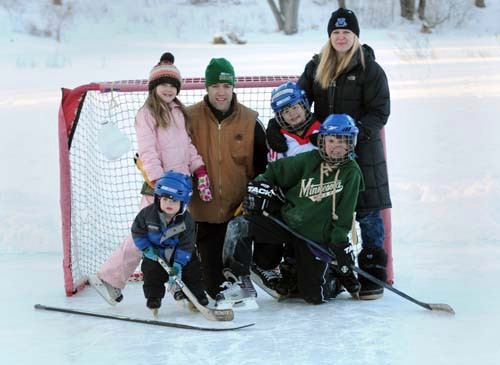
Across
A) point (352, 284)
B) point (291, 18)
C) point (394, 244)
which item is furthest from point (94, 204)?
point (291, 18)

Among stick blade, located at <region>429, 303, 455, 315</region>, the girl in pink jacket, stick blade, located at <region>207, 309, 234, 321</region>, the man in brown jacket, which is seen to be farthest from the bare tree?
stick blade, located at <region>207, 309, 234, 321</region>

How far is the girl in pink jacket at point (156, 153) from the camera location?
11.9 ft

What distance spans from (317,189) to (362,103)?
0.45 meters

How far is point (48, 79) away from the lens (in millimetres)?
10070

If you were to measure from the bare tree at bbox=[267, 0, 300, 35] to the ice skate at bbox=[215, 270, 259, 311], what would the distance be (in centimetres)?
1411

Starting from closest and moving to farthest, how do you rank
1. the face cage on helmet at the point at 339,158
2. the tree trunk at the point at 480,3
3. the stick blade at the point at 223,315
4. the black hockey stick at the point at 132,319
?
the black hockey stick at the point at 132,319
the stick blade at the point at 223,315
the face cage on helmet at the point at 339,158
the tree trunk at the point at 480,3

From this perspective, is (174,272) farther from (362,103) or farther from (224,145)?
(362,103)

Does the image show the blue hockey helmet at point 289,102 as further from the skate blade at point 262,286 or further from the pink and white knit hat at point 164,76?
the skate blade at point 262,286

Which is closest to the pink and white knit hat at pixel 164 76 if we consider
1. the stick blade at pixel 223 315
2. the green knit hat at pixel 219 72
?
the green knit hat at pixel 219 72

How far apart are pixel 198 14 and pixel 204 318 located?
1698cm

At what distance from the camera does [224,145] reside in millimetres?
3766

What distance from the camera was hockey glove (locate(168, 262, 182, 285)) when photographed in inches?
134

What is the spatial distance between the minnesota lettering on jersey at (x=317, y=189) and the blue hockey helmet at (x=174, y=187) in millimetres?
513

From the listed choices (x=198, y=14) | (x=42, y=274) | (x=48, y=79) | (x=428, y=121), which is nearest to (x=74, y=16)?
(x=198, y=14)
